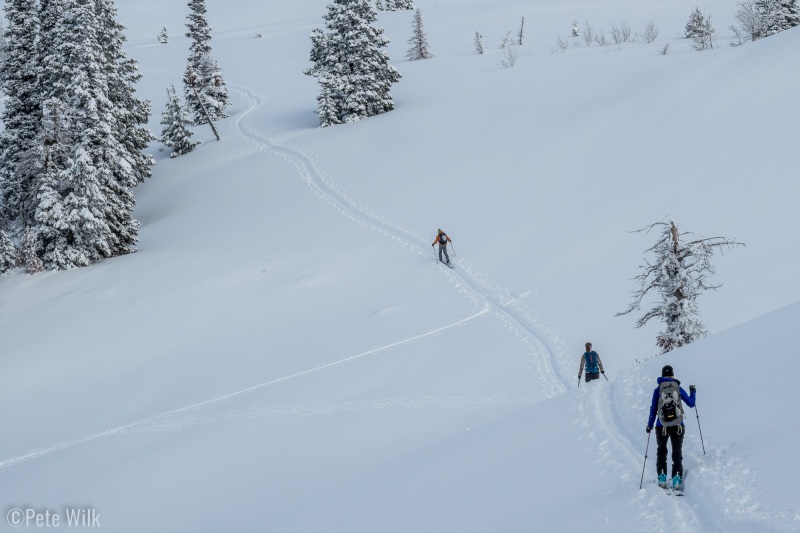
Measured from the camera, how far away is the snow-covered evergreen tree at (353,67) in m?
42.6

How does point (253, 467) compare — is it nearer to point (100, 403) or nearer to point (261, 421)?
point (261, 421)

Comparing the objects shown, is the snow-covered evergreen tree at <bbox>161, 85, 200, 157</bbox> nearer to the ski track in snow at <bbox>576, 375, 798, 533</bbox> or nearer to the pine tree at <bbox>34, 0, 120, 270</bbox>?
the pine tree at <bbox>34, 0, 120, 270</bbox>

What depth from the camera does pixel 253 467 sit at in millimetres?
12734

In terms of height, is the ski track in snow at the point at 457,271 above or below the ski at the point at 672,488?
below

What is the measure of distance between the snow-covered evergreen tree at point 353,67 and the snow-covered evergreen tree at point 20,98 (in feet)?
58.1

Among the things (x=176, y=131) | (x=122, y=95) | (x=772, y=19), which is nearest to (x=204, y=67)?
(x=176, y=131)

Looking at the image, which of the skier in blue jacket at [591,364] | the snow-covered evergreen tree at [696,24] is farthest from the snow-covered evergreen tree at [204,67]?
the skier in blue jacket at [591,364]

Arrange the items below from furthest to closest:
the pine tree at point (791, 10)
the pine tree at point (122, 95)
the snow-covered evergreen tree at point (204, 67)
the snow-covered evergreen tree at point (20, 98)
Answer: the snow-covered evergreen tree at point (204, 67)
the pine tree at point (791, 10)
the pine tree at point (122, 95)
the snow-covered evergreen tree at point (20, 98)

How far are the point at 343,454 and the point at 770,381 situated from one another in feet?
25.1

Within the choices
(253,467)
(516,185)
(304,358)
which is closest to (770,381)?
(253,467)

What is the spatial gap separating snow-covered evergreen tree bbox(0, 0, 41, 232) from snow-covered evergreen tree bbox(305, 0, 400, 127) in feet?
58.1

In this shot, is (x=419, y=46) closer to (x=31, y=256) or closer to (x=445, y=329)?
(x=31, y=256)

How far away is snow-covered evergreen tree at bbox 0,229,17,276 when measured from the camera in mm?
30062

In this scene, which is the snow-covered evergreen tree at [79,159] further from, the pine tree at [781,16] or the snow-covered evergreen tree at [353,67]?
the pine tree at [781,16]
